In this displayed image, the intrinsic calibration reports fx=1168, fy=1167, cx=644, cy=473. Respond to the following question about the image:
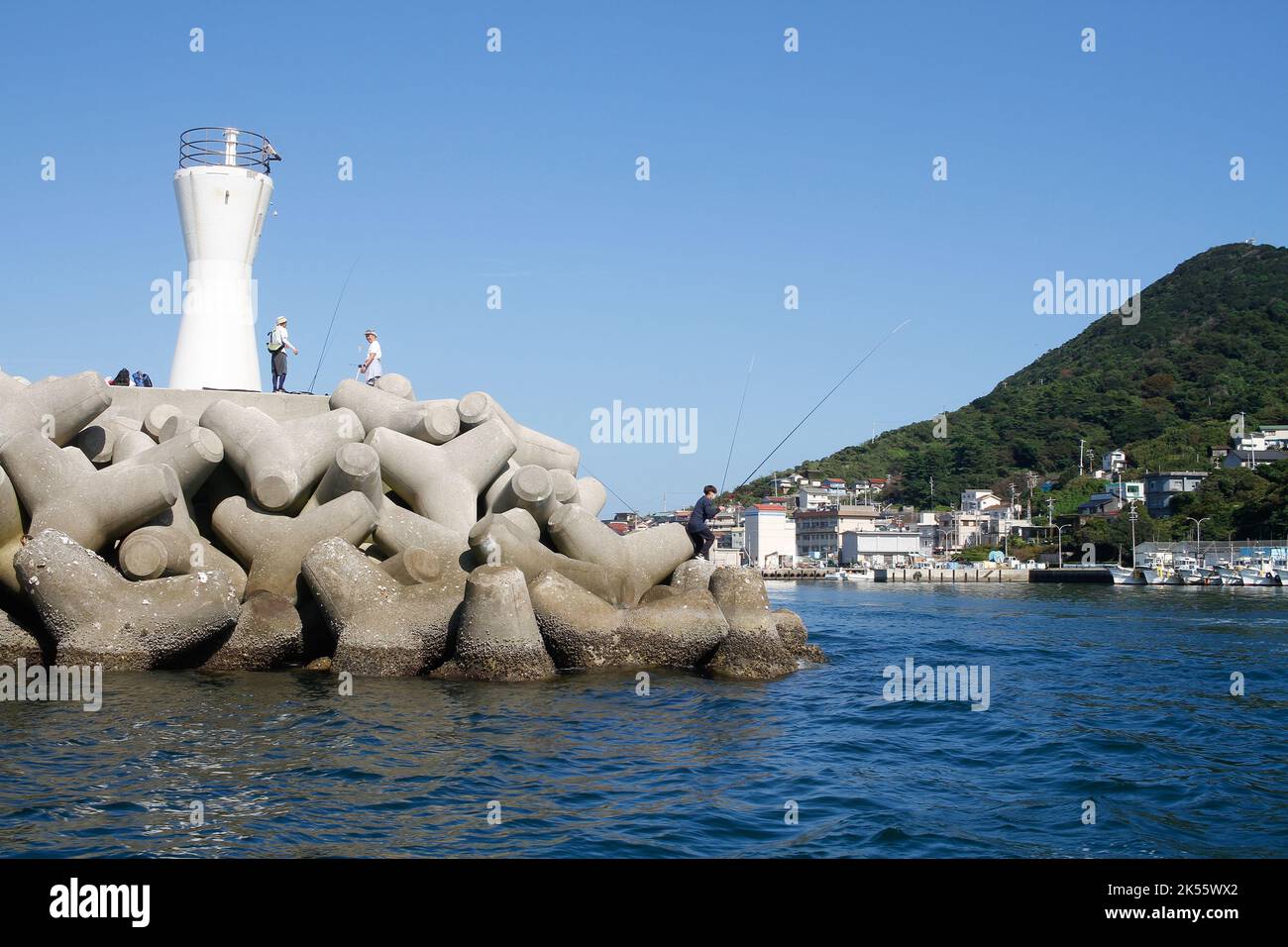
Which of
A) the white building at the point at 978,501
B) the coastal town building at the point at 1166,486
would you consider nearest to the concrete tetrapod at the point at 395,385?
the coastal town building at the point at 1166,486

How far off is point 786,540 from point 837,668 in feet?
388

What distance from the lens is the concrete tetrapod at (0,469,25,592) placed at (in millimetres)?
13375

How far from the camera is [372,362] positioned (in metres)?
21.3

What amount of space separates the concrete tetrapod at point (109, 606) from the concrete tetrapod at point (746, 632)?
5942 mm

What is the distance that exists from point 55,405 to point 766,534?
11872 centimetres

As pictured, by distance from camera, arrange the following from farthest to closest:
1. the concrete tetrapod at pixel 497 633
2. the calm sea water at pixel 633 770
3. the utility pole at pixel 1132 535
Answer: the utility pole at pixel 1132 535 → the concrete tetrapod at pixel 497 633 → the calm sea water at pixel 633 770

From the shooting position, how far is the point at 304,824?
7.75 m

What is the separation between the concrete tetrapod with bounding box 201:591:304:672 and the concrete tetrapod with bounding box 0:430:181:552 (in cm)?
174

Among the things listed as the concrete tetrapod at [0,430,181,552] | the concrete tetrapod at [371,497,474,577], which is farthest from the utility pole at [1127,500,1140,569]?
the concrete tetrapod at [0,430,181,552]

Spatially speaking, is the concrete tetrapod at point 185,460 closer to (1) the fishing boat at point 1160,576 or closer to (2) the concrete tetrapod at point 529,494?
(2) the concrete tetrapod at point 529,494

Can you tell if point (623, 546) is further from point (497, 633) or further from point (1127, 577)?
point (1127, 577)

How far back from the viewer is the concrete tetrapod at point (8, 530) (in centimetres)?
1338

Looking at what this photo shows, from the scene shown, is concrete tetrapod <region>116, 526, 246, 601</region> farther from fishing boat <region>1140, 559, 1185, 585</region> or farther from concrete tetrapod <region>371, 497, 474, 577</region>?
fishing boat <region>1140, 559, 1185, 585</region>
